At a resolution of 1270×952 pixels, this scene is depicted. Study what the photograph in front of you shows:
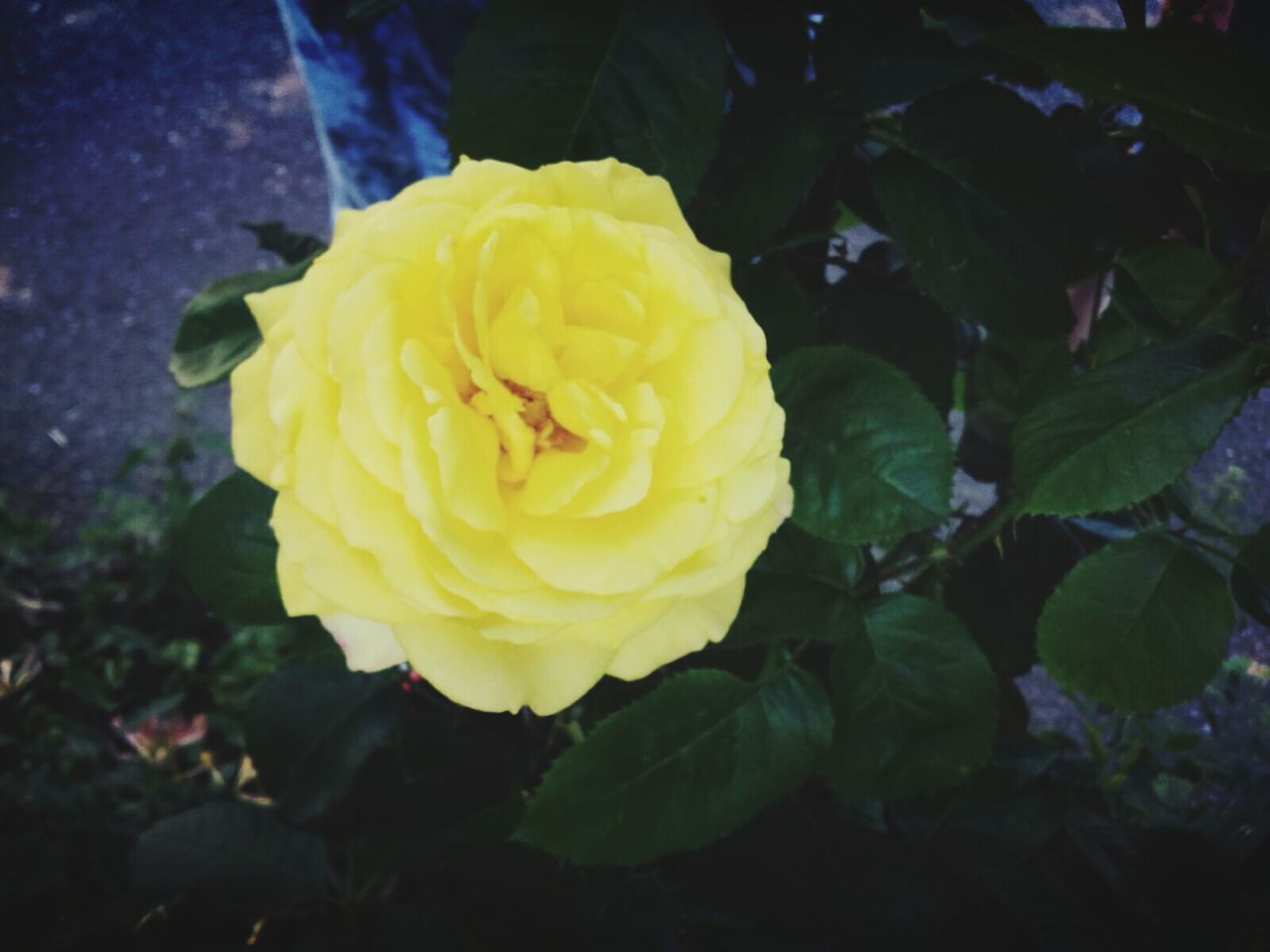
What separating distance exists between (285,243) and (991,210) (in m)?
0.50

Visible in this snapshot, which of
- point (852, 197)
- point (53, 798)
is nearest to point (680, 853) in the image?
point (852, 197)

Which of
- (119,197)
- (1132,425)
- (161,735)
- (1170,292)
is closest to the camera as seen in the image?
(1132,425)

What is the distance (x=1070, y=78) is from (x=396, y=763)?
678mm

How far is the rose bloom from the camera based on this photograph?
0.30m

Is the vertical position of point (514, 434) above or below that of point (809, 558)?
above

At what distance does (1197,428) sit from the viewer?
0.40 m

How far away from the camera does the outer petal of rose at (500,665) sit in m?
0.31

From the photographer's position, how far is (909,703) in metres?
0.49

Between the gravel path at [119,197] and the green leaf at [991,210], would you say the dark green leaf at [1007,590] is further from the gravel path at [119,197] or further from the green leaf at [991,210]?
the gravel path at [119,197]

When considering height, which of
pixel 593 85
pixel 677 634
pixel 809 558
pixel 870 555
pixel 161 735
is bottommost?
pixel 161 735

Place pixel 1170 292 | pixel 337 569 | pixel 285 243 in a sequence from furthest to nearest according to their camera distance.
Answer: pixel 285 243 < pixel 1170 292 < pixel 337 569

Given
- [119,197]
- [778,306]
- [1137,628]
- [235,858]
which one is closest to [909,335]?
[778,306]

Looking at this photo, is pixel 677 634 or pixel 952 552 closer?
pixel 677 634

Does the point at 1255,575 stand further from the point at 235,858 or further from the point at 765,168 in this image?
the point at 235,858
